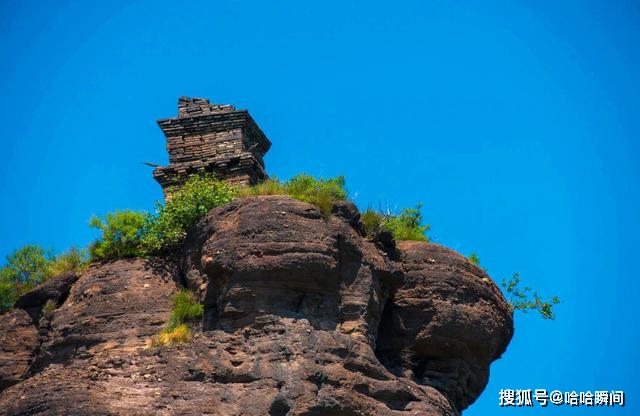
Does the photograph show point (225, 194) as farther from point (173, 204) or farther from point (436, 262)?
point (436, 262)

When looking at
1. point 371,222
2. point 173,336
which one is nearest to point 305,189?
point 371,222

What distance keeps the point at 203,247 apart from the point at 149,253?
2254 mm

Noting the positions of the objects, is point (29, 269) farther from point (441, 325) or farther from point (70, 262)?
point (441, 325)

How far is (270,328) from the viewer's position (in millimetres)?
34031

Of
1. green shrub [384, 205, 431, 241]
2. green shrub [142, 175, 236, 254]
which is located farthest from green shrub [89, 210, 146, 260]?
green shrub [384, 205, 431, 241]

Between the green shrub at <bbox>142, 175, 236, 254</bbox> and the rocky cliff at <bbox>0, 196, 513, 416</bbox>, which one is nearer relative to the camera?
the rocky cliff at <bbox>0, 196, 513, 416</bbox>

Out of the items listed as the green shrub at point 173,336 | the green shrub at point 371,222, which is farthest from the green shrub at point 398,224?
the green shrub at point 173,336

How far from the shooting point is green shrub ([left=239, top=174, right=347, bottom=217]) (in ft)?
121

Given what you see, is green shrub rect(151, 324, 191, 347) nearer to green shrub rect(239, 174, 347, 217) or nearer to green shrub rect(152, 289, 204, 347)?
green shrub rect(152, 289, 204, 347)

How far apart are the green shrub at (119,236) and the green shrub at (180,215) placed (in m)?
0.29

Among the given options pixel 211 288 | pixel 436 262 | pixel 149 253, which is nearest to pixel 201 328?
pixel 211 288

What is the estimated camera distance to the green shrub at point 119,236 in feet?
125

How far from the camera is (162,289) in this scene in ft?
120

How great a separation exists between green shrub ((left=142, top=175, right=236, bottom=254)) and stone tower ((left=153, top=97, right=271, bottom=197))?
440 centimetres
